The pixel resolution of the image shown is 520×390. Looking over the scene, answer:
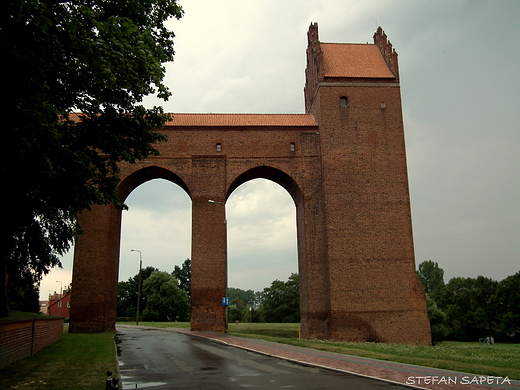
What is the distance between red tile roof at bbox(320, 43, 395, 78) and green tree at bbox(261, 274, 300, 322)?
1534 inches

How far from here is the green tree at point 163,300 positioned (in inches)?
2430

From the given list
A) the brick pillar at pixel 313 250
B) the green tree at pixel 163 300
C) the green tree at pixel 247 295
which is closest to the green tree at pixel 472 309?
the green tree at pixel 163 300

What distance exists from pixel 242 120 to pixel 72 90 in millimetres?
18655

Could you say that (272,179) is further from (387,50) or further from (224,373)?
(224,373)

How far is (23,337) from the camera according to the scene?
12.2 m

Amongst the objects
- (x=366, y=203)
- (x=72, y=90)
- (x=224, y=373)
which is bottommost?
(x=224, y=373)

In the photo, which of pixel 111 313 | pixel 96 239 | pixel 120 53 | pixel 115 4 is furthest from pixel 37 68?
pixel 111 313

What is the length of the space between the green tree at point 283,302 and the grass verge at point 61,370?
51.0 m

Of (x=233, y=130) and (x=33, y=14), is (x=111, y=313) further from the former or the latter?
(x=33, y=14)

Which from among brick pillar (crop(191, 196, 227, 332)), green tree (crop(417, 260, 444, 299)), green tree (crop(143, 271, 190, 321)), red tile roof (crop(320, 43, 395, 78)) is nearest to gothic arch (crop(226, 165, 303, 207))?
brick pillar (crop(191, 196, 227, 332))

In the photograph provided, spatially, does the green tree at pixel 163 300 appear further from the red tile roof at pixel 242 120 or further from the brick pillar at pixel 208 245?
the red tile roof at pixel 242 120

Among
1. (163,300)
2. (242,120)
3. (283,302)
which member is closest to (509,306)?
(283,302)

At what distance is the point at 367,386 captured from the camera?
25.2ft

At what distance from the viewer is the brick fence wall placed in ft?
34.3
